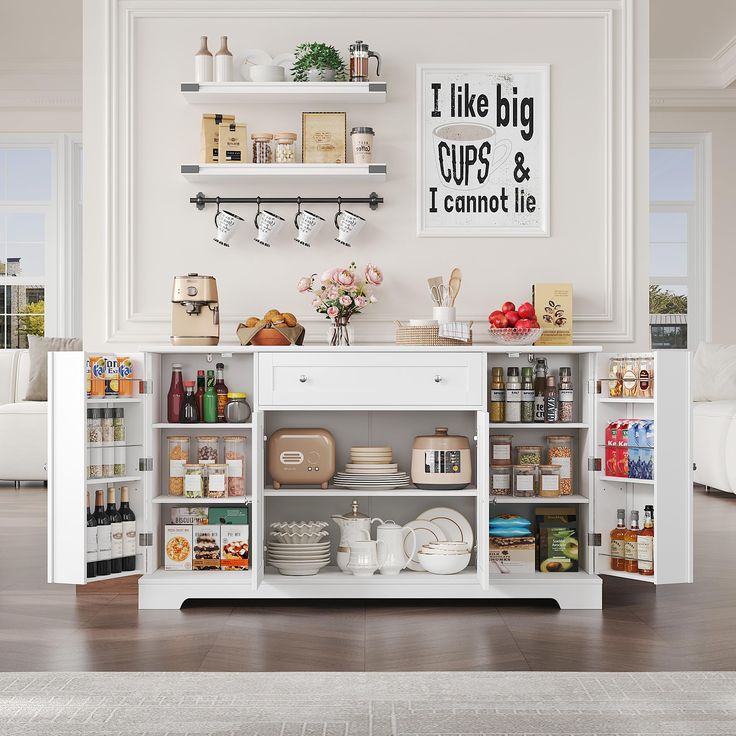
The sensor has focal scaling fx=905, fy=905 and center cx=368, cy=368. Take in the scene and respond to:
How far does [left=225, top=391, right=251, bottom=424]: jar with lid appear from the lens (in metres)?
3.41

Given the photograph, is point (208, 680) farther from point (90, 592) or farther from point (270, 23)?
point (270, 23)

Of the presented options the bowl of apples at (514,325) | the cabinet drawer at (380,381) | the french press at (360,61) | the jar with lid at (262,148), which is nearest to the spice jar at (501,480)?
the cabinet drawer at (380,381)

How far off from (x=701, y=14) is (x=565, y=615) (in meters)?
4.48

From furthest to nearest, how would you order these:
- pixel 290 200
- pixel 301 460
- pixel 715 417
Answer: pixel 715 417 < pixel 290 200 < pixel 301 460

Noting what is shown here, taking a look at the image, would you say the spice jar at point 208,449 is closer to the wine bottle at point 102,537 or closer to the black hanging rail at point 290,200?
the wine bottle at point 102,537

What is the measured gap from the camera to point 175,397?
3.46 metres

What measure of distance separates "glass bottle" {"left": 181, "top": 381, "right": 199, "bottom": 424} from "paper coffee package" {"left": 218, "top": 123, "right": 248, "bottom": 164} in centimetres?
92

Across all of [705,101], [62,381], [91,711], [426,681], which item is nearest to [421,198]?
[62,381]

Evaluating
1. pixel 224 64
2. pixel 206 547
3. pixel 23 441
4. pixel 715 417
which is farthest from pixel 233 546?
pixel 715 417

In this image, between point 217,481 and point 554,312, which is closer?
point 217,481

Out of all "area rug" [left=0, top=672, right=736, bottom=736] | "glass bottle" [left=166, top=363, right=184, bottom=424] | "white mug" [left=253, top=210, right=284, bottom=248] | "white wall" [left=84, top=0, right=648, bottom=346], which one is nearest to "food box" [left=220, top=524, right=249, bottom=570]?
"glass bottle" [left=166, top=363, right=184, bottom=424]

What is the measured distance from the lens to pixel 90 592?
11.6 ft

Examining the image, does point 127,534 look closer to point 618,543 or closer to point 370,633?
point 370,633

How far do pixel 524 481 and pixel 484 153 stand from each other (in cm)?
135
